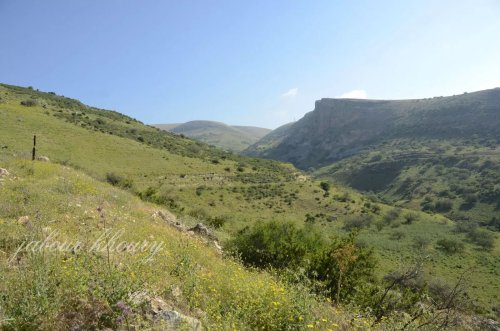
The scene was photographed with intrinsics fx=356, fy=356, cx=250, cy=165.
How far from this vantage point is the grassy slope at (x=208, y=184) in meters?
41.4

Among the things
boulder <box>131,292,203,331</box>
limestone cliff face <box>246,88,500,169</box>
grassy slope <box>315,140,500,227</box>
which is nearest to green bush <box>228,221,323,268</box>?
boulder <box>131,292,203,331</box>

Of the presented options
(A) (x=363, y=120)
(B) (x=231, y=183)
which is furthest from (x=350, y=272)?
(A) (x=363, y=120)

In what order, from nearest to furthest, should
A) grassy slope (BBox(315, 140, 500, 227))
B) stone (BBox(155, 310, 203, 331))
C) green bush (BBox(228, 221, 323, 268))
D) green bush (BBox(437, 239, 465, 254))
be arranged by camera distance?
stone (BBox(155, 310, 203, 331)), green bush (BBox(228, 221, 323, 268)), green bush (BBox(437, 239, 465, 254)), grassy slope (BBox(315, 140, 500, 227))

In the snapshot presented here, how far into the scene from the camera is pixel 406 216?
197ft

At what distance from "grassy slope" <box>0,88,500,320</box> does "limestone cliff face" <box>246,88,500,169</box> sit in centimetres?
8063

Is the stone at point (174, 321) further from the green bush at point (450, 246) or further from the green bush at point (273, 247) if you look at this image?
the green bush at point (450, 246)

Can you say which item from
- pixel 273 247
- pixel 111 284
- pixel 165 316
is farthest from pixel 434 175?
pixel 111 284

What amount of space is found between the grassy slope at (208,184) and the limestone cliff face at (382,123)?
265ft

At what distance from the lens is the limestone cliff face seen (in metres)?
126

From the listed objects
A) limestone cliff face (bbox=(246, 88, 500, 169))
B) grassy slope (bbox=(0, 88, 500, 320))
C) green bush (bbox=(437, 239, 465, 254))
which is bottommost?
green bush (bbox=(437, 239, 465, 254))

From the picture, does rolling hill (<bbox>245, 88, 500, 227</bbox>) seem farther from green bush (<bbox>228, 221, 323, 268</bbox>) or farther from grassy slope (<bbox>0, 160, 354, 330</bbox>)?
grassy slope (<bbox>0, 160, 354, 330</bbox>)

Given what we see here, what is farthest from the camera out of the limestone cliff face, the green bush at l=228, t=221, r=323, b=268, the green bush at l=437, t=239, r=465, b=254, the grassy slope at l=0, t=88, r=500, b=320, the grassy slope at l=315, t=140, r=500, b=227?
the limestone cliff face

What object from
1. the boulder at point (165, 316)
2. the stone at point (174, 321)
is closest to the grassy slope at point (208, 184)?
the boulder at point (165, 316)

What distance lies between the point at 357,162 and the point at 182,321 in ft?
431
